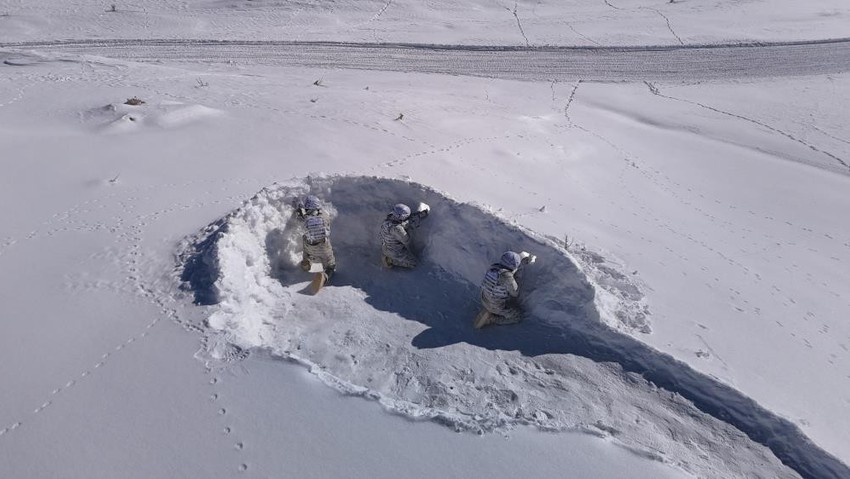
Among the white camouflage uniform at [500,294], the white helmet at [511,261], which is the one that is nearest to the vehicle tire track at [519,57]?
the white helmet at [511,261]

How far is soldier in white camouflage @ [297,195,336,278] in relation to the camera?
7.18m

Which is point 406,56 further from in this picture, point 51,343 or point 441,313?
point 51,343

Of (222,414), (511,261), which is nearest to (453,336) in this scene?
(511,261)

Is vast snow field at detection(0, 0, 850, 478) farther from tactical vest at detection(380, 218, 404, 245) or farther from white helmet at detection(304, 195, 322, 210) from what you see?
tactical vest at detection(380, 218, 404, 245)

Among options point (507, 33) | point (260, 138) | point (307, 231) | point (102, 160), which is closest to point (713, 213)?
point (307, 231)

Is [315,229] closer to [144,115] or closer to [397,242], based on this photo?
[397,242]

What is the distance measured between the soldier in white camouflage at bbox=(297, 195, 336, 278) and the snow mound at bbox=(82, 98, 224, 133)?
4277 millimetres

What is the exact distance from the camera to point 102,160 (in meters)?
8.84

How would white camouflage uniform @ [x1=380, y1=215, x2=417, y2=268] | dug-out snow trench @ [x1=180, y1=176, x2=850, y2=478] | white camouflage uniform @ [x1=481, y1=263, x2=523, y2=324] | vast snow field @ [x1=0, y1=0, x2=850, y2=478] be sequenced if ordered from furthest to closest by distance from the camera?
white camouflage uniform @ [x1=380, y1=215, x2=417, y2=268] < white camouflage uniform @ [x1=481, y1=263, x2=523, y2=324] < dug-out snow trench @ [x1=180, y1=176, x2=850, y2=478] < vast snow field @ [x1=0, y1=0, x2=850, y2=478]

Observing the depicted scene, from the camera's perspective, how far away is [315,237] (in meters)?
7.20

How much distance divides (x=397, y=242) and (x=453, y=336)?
1497 millimetres

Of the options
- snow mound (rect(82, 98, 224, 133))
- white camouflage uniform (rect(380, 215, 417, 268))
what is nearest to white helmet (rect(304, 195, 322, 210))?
white camouflage uniform (rect(380, 215, 417, 268))

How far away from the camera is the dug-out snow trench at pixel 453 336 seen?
5.11 m

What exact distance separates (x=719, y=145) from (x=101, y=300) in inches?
476
